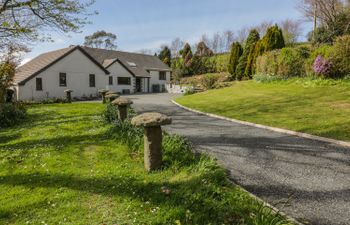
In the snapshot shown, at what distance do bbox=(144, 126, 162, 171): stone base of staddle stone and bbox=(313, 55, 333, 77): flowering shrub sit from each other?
1495cm

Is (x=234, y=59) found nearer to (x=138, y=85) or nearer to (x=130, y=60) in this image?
(x=138, y=85)

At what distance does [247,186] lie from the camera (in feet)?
17.2

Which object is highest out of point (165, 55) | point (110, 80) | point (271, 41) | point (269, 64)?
point (165, 55)

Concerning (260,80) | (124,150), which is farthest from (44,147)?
(260,80)

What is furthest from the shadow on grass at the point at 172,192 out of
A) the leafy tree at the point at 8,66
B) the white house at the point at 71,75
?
the white house at the point at 71,75

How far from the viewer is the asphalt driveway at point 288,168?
4395 millimetres

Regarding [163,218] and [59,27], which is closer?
[163,218]

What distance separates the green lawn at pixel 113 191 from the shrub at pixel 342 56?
45.7 feet

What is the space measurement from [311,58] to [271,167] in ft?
49.5

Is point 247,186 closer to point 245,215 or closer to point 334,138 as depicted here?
point 245,215

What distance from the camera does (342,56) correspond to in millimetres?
16578

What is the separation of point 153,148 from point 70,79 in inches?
1087

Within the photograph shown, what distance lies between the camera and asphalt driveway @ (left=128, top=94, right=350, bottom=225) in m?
4.39

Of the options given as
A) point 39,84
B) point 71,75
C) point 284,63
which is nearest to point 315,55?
point 284,63
